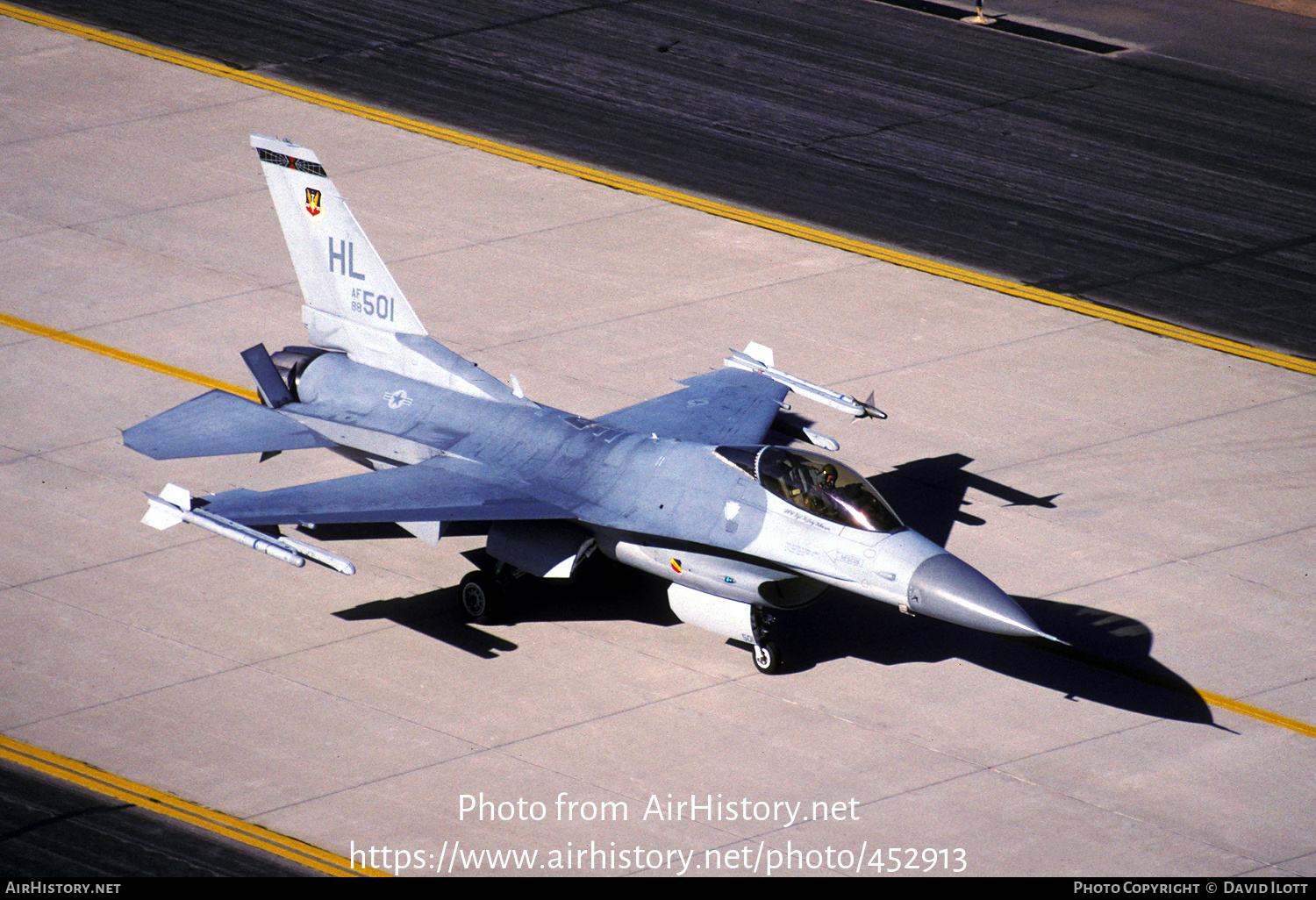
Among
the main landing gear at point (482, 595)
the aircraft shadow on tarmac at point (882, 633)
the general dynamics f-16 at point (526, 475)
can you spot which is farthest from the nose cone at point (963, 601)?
the main landing gear at point (482, 595)

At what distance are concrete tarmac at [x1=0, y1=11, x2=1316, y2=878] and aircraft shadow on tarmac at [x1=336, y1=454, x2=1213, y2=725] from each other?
0.17 ft

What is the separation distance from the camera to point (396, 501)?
2006 centimetres

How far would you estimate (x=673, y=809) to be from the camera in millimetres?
17812

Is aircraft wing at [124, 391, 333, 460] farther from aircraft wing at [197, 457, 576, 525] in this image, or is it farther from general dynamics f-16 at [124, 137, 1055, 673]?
aircraft wing at [197, 457, 576, 525]

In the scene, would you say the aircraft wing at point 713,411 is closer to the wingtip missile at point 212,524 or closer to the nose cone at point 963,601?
the nose cone at point 963,601

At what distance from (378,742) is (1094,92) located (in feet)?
86.9

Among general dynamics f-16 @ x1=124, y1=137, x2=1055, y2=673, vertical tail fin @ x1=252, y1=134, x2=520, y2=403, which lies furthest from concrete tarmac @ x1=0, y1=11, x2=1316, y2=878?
vertical tail fin @ x1=252, y1=134, x2=520, y2=403

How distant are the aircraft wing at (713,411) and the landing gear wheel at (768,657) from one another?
2.93 metres

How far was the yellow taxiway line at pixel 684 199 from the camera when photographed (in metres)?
29.5

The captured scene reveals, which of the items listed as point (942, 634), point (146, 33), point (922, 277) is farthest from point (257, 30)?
point (942, 634)

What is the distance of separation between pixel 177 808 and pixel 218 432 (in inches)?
228

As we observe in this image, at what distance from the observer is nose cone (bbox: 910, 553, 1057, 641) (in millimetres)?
18219

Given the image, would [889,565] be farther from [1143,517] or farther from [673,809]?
[1143,517]

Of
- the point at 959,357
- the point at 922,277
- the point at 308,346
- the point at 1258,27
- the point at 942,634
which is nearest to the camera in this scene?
the point at 942,634
